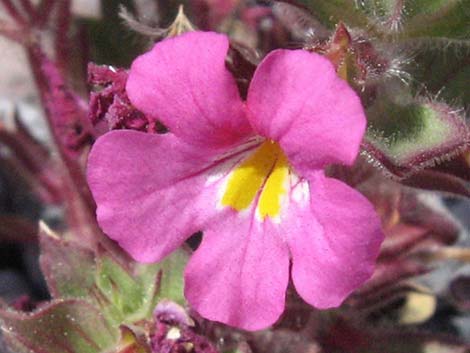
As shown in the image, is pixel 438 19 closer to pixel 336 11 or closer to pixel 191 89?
pixel 336 11

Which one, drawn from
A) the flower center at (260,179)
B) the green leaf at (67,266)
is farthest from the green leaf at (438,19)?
the green leaf at (67,266)

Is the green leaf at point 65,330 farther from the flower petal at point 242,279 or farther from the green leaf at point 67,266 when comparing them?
the flower petal at point 242,279

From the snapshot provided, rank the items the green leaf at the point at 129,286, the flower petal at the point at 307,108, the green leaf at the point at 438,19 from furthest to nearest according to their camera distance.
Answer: the green leaf at the point at 129,286, the green leaf at the point at 438,19, the flower petal at the point at 307,108

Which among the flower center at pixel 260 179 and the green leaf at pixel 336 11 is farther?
the green leaf at pixel 336 11

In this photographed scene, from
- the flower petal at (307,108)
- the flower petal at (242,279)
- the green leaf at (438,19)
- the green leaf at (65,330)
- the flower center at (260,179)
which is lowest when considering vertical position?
the green leaf at (65,330)

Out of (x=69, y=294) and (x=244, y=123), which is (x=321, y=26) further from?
(x=69, y=294)

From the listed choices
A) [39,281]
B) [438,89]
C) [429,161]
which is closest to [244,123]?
[429,161]
